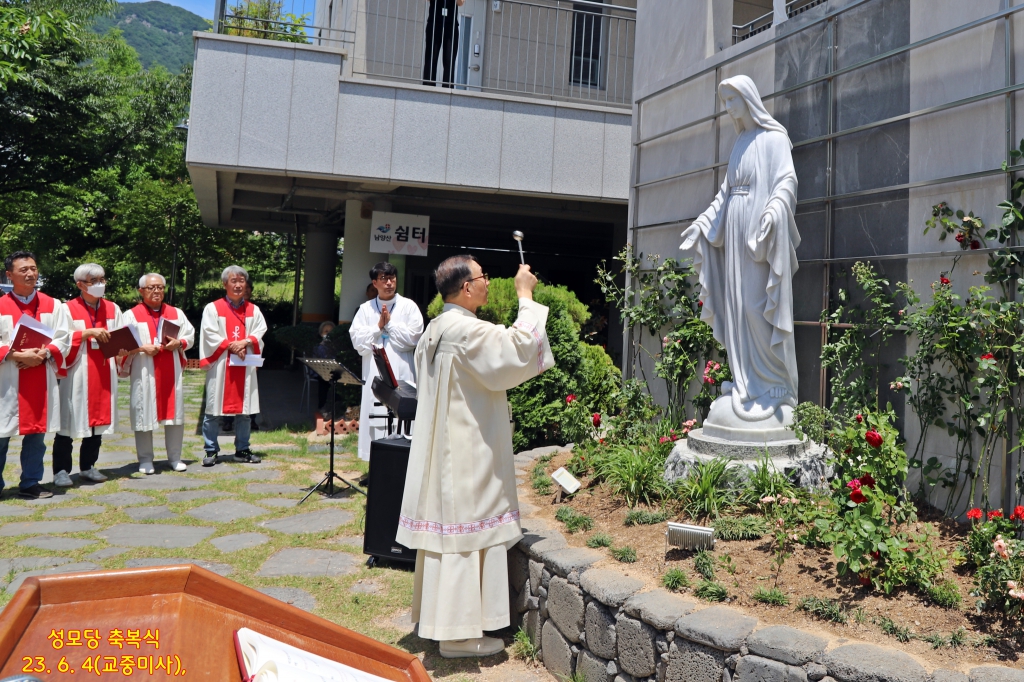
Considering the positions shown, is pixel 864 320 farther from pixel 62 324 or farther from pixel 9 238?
pixel 9 238

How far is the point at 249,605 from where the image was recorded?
1810 mm

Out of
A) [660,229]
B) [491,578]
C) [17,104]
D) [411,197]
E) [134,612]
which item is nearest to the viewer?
[134,612]

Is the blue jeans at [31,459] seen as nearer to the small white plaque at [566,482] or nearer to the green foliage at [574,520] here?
the small white plaque at [566,482]

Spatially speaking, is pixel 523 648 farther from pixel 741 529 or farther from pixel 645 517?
pixel 741 529

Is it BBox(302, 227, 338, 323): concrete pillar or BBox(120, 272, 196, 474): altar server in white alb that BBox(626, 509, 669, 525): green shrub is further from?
BBox(302, 227, 338, 323): concrete pillar

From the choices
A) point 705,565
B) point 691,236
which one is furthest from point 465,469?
point 691,236

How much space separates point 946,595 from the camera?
3.35 metres

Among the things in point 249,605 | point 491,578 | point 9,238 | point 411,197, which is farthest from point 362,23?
point 9,238

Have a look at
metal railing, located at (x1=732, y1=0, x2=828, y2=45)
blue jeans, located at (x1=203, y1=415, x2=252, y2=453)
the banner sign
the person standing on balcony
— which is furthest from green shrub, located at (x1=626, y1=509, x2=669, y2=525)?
the person standing on balcony

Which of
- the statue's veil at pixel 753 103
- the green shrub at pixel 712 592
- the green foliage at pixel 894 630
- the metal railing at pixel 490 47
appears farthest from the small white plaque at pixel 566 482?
the metal railing at pixel 490 47

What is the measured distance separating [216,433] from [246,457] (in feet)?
1.29

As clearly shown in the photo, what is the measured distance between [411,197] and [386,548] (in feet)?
23.1

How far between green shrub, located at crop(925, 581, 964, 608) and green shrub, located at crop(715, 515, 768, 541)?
912 mm

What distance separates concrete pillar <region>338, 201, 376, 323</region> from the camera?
11461 millimetres
